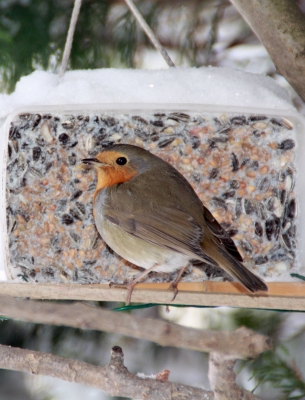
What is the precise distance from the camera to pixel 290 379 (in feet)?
10.9

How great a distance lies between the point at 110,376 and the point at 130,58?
2.28m

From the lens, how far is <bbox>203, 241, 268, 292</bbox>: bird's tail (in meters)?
2.37

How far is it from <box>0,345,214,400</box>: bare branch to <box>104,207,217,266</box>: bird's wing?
63cm

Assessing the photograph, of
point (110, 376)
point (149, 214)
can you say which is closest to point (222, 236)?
point (149, 214)

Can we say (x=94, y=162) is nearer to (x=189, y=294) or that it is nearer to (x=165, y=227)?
(x=165, y=227)

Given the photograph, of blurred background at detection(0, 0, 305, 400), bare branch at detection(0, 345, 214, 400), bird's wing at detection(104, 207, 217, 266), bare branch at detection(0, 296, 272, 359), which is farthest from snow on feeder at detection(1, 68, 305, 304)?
bare branch at detection(0, 296, 272, 359)

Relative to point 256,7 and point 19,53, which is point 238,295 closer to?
point 256,7

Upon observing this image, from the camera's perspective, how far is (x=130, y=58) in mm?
3758

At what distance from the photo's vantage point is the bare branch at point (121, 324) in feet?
3.27

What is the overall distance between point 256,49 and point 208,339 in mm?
3172

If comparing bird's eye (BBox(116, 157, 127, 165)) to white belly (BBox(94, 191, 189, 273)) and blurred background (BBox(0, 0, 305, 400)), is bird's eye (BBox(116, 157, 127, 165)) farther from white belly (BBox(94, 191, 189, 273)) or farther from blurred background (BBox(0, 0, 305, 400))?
blurred background (BBox(0, 0, 305, 400))

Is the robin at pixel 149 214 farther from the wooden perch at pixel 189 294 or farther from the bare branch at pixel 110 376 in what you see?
the bare branch at pixel 110 376

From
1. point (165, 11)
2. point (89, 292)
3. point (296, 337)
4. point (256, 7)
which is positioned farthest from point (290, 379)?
point (165, 11)

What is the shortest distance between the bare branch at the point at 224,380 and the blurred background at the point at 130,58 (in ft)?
5.38
